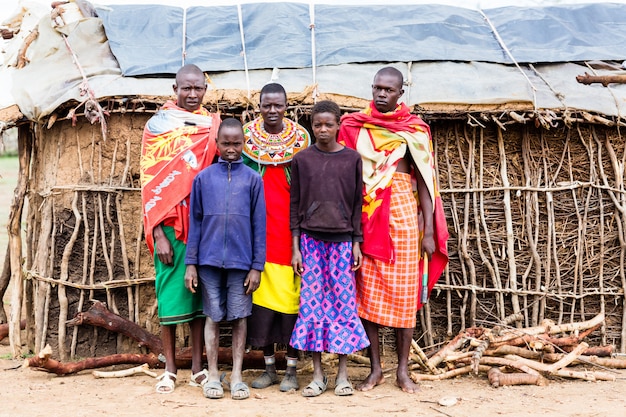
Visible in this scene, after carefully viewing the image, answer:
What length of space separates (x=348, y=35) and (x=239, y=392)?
10.3 ft

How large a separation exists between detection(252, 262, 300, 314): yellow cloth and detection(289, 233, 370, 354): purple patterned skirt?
0.40 feet

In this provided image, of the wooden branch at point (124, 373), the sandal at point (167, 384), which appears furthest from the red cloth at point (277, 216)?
the wooden branch at point (124, 373)

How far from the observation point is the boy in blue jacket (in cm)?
425

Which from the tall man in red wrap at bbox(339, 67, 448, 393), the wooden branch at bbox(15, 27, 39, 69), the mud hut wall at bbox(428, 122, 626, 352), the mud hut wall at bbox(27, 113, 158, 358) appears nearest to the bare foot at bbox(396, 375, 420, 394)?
the tall man in red wrap at bbox(339, 67, 448, 393)

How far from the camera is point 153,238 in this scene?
4520 millimetres

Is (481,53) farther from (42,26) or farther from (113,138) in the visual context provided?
(42,26)

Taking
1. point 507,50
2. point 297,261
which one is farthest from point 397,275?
point 507,50

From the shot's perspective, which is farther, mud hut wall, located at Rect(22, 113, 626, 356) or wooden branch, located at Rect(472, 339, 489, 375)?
mud hut wall, located at Rect(22, 113, 626, 356)

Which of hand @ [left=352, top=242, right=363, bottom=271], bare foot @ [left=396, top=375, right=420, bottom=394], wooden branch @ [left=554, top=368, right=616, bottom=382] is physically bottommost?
wooden branch @ [left=554, top=368, right=616, bottom=382]

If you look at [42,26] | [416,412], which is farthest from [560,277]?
[42,26]

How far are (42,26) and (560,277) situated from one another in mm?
4387

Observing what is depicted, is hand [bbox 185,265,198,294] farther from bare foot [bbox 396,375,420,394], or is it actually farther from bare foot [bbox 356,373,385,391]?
bare foot [bbox 396,375,420,394]

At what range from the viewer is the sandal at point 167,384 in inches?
175

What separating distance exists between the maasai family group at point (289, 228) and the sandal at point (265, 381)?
0.01 meters
